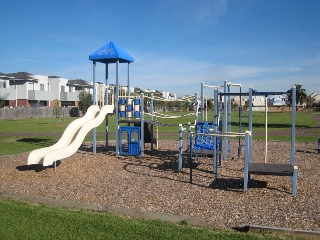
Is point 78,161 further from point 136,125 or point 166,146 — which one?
point 166,146

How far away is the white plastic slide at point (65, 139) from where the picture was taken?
9391mm

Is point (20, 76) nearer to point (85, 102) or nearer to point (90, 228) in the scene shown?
point (85, 102)

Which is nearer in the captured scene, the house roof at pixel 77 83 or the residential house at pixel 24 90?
the residential house at pixel 24 90

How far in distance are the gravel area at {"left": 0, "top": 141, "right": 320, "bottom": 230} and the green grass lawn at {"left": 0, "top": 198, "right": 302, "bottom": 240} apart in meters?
0.60

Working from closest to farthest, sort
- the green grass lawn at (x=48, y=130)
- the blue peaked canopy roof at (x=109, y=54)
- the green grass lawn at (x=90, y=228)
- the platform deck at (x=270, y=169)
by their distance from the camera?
the green grass lawn at (x=90, y=228)
the platform deck at (x=270, y=169)
the blue peaked canopy roof at (x=109, y=54)
the green grass lawn at (x=48, y=130)

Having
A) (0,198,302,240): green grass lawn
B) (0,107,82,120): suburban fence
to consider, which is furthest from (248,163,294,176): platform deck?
(0,107,82,120): suburban fence

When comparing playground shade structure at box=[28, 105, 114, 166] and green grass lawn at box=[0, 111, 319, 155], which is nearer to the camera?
playground shade structure at box=[28, 105, 114, 166]

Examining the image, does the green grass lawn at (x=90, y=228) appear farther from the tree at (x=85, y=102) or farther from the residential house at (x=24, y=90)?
the residential house at (x=24, y=90)

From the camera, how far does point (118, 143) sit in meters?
12.6

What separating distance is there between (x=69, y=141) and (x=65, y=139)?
0.47ft

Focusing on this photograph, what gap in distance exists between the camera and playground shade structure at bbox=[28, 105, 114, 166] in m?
9.25

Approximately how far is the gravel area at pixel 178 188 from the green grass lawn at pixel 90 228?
602 millimetres

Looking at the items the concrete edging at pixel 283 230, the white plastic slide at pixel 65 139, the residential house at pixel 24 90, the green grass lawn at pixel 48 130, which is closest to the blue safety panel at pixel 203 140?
the green grass lawn at pixel 48 130

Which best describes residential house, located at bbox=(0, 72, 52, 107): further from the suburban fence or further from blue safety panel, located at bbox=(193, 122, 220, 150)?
blue safety panel, located at bbox=(193, 122, 220, 150)
